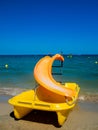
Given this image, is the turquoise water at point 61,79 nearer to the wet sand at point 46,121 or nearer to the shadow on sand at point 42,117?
the wet sand at point 46,121

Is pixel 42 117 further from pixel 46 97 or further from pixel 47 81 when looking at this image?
pixel 47 81

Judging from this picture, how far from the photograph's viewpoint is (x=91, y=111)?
788 centimetres

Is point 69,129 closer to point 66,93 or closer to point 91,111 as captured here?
point 66,93

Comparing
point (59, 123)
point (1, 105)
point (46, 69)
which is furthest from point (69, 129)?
point (1, 105)

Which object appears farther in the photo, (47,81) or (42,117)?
(42,117)

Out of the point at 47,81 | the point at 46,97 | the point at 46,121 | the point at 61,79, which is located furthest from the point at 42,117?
the point at 61,79

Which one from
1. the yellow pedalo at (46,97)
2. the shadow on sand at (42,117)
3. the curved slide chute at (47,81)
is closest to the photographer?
the yellow pedalo at (46,97)

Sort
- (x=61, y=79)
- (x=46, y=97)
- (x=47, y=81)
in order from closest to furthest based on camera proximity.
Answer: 1. (x=47, y=81)
2. (x=46, y=97)
3. (x=61, y=79)

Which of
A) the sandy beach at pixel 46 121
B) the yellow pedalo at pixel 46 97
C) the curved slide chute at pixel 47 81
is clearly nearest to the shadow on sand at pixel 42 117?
the sandy beach at pixel 46 121

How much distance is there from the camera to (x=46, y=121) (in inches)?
262

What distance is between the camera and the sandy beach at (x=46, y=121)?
20.4 feet

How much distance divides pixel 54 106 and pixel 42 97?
1268mm

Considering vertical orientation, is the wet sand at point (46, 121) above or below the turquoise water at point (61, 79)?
above

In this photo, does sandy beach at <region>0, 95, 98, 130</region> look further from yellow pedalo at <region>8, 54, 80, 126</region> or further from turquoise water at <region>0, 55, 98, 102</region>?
turquoise water at <region>0, 55, 98, 102</region>
